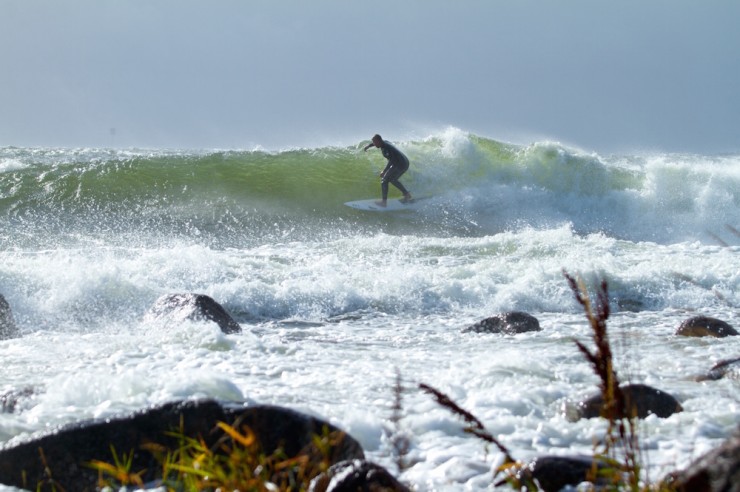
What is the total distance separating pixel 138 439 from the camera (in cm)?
350

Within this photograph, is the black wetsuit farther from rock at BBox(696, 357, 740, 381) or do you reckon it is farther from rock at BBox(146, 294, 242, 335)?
rock at BBox(696, 357, 740, 381)

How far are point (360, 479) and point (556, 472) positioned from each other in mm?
711

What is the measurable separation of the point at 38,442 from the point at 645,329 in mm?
5721

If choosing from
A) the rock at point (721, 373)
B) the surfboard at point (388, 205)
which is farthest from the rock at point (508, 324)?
the surfboard at point (388, 205)

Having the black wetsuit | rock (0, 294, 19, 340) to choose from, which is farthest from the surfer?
rock (0, 294, 19, 340)

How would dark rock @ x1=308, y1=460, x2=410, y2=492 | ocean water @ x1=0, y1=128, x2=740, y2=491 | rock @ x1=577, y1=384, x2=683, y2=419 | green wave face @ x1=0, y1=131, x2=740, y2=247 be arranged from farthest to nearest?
green wave face @ x1=0, y1=131, x2=740, y2=247, ocean water @ x1=0, y1=128, x2=740, y2=491, rock @ x1=577, y1=384, x2=683, y2=419, dark rock @ x1=308, y1=460, x2=410, y2=492

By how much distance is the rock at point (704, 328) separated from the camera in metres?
6.86

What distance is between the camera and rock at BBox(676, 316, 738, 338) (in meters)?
6.86

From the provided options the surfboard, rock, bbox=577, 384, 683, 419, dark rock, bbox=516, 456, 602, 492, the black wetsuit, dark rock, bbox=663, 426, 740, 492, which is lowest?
rock, bbox=577, 384, 683, 419

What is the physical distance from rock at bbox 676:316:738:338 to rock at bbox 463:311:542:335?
1.21 meters

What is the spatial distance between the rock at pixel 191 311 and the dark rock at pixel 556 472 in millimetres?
4570

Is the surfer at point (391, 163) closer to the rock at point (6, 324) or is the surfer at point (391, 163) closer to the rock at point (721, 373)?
the rock at point (6, 324)

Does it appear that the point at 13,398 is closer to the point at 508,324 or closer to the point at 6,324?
the point at 6,324

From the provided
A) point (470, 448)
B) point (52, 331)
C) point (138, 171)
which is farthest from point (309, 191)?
point (470, 448)
